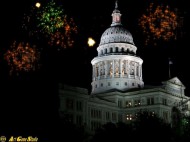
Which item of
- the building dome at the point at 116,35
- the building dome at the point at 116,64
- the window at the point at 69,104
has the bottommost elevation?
the window at the point at 69,104

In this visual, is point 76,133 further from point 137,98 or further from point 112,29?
point 112,29

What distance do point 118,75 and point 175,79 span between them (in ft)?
61.1

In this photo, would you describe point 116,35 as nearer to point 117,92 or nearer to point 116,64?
point 116,64

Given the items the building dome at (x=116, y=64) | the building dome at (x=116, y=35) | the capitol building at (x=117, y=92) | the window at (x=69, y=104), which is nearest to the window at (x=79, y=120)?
the capitol building at (x=117, y=92)

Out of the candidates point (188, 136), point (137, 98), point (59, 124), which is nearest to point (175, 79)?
point (137, 98)

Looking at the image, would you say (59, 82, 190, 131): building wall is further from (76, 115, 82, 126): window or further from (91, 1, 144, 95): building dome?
(91, 1, 144, 95): building dome

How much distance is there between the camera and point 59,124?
80.4 meters

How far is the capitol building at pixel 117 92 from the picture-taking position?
11906 cm

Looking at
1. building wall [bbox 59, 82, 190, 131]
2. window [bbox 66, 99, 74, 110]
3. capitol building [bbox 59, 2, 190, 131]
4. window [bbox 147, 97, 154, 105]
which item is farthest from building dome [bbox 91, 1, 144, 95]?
window [bbox 66, 99, 74, 110]

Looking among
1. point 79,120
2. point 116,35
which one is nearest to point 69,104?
point 79,120

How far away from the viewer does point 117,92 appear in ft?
461

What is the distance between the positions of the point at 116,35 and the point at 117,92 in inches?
979

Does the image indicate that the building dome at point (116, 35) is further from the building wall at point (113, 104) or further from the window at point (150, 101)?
the window at point (150, 101)

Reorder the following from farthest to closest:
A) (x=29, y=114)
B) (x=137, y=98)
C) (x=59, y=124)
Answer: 1. (x=137, y=98)
2. (x=59, y=124)
3. (x=29, y=114)
